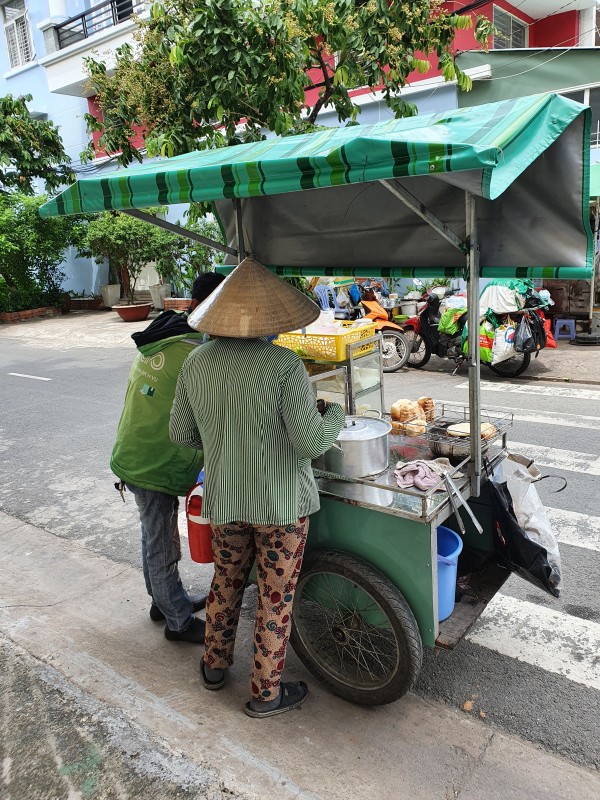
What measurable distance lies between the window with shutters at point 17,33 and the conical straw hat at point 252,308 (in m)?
23.3

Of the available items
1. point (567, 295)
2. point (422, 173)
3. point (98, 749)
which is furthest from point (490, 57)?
point (98, 749)

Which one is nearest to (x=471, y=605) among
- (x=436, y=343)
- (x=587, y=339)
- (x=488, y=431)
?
(x=488, y=431)

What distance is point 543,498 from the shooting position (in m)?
4.73

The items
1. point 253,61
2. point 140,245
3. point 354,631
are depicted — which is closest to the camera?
point 354,631

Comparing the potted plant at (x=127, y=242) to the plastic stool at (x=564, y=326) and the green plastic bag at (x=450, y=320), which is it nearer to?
the green plastic bag at (x=450, y=320)

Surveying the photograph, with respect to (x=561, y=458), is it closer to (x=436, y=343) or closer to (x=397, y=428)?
(x=397, y=428)

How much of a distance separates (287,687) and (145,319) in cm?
1566

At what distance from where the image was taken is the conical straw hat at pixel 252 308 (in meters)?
2.36

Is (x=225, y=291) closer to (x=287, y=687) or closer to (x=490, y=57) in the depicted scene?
(x=287, y=687)

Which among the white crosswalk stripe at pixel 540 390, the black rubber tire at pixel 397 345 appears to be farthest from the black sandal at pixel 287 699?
the black rubber tire at pixel 397 345

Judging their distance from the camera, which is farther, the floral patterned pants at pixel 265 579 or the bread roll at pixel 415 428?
the bread roll at pixel 415 428

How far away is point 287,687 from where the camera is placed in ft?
8.95

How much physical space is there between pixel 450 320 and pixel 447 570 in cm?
683

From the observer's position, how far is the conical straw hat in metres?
2.36
